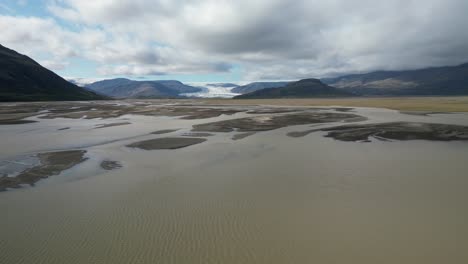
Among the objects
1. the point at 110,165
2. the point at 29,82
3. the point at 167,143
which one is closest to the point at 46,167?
the point at 110,165

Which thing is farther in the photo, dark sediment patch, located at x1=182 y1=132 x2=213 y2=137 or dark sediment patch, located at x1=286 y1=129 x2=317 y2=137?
dark sediment patch, located at x1=182 y1=132 x2=213 y2=137

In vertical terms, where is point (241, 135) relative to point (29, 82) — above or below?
below

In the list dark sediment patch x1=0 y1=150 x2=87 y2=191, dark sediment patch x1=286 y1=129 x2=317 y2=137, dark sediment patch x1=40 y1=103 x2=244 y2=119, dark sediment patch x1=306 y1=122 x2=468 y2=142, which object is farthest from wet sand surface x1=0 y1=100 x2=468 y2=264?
dark sediment patch x1=40 y1=103 x2=244 y2=119

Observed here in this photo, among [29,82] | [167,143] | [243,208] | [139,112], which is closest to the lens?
[243,208]

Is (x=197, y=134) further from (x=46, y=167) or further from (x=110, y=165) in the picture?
(x=46, y=167)

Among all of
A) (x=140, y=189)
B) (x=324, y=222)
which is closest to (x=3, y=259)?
(x=140, y=189)

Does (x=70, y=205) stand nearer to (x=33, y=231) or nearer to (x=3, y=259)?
(x=33, y=231)

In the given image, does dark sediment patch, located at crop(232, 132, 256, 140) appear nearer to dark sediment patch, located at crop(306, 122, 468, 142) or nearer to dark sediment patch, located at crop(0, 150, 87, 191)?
dark sediment patch, located at crop(306, 122, 468, 142)
